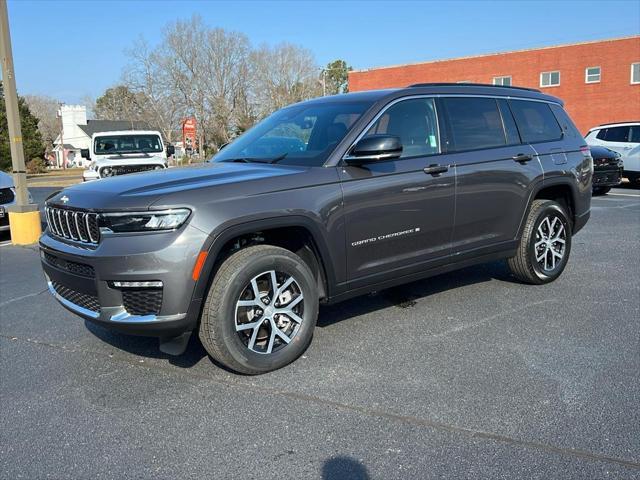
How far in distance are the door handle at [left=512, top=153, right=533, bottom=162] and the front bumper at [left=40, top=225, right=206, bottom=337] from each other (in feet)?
10.4

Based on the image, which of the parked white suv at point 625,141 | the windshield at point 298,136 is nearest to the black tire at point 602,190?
the parked white suv at point 625,141

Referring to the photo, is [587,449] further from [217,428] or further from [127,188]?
[127,188]

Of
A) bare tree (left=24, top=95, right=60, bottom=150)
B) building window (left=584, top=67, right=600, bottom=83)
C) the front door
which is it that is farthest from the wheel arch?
bare tree (left=24, top=95, right=60, bottom=150)

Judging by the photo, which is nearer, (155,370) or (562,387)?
(562,387)

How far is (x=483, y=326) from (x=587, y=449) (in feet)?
5.98

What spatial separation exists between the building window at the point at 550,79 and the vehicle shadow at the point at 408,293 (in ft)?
119

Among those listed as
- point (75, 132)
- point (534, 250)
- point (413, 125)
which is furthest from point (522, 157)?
point (75, 132)

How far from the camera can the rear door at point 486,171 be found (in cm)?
478

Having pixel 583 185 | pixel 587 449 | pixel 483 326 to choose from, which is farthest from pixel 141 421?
pixel 583 185

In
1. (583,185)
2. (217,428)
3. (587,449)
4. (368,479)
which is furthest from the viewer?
(583,185)

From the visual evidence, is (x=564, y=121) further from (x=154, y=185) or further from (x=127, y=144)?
(x=127, y=144)

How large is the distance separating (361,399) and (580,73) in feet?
130

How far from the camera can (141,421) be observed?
3.21 metres

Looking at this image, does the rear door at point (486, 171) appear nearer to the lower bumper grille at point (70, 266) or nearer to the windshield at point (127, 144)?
the lower bumper grille at point (70, 266)
